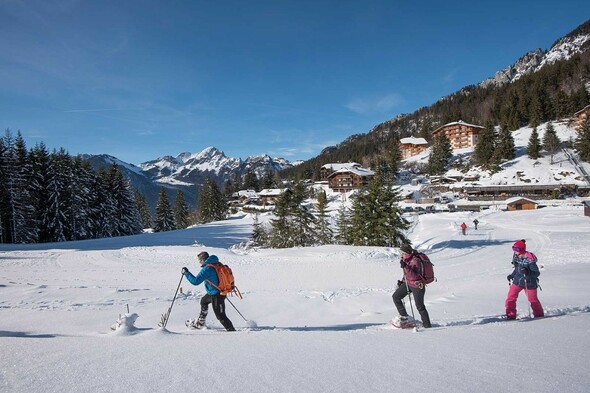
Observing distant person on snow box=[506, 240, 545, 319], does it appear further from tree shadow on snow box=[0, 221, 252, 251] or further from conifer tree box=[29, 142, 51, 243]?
conifer tree box=[29, 142, 51, 243]

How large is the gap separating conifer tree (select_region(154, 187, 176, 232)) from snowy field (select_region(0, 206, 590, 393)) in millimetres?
41961

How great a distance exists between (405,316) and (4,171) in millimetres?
44335

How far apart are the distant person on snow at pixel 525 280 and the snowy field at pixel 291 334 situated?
36 centimetres

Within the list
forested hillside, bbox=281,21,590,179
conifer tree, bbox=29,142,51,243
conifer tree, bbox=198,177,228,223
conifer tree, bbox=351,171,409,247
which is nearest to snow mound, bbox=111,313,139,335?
conifer tree, bbox=351,171,409,247

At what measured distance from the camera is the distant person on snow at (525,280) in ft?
22.4

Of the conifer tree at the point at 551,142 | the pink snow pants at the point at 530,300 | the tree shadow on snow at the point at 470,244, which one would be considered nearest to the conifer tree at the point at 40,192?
the tree shadow on snow at the point at 470,244

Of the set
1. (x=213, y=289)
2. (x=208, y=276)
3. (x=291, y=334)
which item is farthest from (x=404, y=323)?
(x=208, y=276)

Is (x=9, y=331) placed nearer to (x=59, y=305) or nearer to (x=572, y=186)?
(x=59, y=305)

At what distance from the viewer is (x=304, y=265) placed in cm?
1900

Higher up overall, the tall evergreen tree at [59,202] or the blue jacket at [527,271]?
the tall evergreen tree at [59,202]

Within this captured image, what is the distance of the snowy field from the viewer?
3.12 meters

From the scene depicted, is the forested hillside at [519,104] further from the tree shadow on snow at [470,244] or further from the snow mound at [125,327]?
the snow mound at [125,327]

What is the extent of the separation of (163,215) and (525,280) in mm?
62278

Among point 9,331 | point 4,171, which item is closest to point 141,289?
point 9,331
